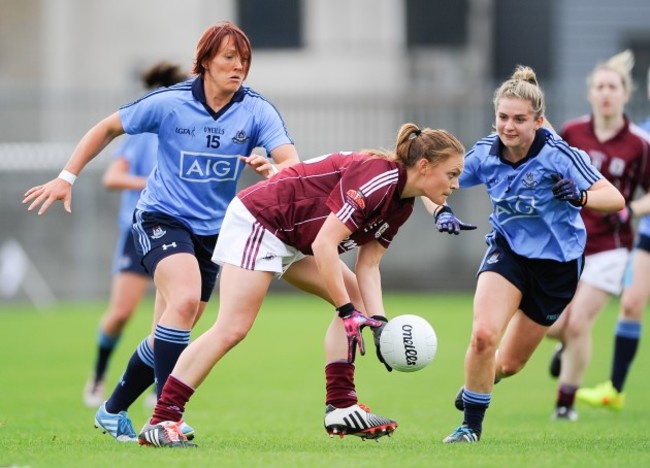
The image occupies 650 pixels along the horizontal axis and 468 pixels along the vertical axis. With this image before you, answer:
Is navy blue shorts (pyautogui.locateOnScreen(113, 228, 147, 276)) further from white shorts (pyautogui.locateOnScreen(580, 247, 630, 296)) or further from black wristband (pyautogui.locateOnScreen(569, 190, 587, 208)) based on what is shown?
black wristband (pyautogui.locateOnScreen(569, 190, 587, 208))

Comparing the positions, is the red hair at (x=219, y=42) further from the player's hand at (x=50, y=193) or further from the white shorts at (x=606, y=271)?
the white shorts at (x=606, y=271)

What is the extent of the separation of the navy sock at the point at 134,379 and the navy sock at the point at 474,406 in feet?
6.02

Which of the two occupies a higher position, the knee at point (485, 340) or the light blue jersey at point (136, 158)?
the light blue jersey at point (136, 158)

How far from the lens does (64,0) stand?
24859 mm

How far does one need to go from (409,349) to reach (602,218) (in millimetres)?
3568

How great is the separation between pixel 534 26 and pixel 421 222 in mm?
4882

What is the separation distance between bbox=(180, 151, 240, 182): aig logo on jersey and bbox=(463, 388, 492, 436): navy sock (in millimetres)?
1848

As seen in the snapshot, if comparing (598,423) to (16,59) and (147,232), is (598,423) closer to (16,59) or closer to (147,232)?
(147,232)

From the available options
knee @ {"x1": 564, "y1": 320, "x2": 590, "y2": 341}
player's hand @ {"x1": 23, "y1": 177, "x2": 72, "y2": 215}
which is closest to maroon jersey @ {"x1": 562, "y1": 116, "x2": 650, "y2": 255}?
knee @ {"x1": 564, "y1": 320, "x2": 590, "y2": 341}

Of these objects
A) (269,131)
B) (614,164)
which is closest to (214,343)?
(269,131)

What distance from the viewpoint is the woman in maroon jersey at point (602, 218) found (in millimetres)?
9445

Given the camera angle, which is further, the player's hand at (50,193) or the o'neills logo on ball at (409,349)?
the player's hand at (50,193)

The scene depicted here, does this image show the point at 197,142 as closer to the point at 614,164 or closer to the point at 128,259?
the point at 128,259

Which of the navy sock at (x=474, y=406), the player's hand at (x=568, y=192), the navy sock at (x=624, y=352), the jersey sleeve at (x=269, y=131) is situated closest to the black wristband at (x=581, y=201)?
the player's hand at (x=568, y=192)
